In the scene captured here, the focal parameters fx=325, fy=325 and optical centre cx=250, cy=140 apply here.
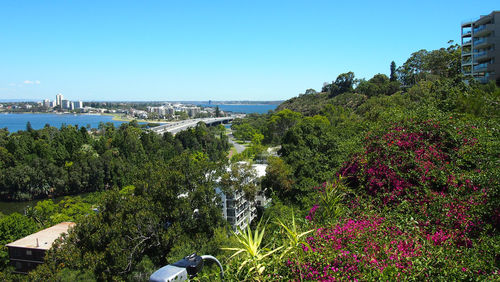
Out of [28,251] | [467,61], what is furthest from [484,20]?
[28,251]

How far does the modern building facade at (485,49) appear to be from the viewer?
19906mm

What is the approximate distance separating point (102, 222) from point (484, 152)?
929 cm

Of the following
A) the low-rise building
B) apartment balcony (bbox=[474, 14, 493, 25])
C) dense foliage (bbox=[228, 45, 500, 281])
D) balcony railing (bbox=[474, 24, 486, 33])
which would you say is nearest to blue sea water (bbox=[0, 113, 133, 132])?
the low-rise building

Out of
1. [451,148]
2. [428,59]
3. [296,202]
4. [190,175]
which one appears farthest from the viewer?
[428,59]

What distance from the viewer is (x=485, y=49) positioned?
20906mm

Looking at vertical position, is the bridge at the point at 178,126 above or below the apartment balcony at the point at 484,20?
below

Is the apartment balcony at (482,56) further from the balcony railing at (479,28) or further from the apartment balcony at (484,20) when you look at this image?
the apartment balcony at (484,20)

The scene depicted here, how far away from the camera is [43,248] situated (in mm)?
11797

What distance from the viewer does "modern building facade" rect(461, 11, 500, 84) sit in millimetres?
19906

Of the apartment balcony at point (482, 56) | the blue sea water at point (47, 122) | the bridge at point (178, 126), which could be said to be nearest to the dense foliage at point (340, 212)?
the apartment balcony at point (482, 56)

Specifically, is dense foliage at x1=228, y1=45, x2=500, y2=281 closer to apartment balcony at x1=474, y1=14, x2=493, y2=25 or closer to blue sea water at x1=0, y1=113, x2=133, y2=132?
apartment balcony at x1=474, y1=14, x2=493, y2=25

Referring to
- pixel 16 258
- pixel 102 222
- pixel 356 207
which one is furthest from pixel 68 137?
pixel 356 207

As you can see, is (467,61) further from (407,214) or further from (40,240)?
(40,240)

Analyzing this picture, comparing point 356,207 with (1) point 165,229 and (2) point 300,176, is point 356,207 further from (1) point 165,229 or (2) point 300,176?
(2) point 300,176
